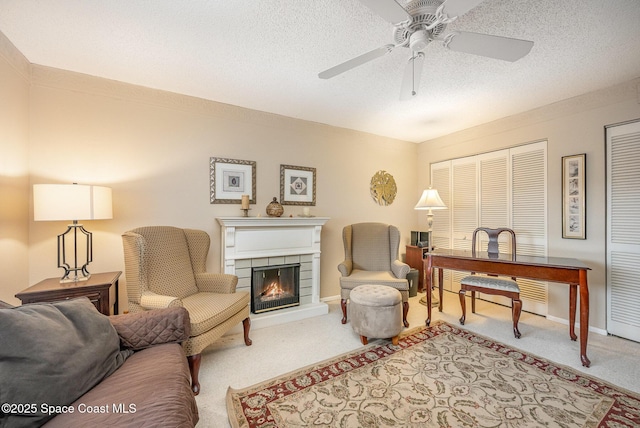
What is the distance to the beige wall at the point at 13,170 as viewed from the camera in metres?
1.88

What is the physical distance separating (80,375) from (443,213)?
178 inches

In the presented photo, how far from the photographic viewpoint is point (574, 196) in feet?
9.37

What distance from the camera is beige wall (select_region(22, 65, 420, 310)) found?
2.29 m

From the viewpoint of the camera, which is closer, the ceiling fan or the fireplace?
the ceiling fan

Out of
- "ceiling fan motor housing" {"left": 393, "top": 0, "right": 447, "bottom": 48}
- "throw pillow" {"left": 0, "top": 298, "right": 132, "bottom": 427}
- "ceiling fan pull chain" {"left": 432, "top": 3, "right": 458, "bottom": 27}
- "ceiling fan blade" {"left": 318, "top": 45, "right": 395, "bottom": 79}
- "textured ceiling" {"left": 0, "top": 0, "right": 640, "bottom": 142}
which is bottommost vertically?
"throw pillow" {"left": 0, "top": 298, "right": 132, "bottom": 427}

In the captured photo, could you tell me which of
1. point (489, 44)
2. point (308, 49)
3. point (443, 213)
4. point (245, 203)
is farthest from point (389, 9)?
point (443, 213)

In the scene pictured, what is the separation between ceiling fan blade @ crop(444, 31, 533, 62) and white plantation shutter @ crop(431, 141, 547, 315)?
2284 millimetres

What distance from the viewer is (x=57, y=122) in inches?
91.0

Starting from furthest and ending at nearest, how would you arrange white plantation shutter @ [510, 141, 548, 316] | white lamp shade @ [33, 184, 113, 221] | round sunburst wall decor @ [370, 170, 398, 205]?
round sunburst wall decor @ [370, 170, 398, 205] < white plantation shutter @ [510, 141, 548, 316] < white lamp shade @ [33, 184, 113, 221]

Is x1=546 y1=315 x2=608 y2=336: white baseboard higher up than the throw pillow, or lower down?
lower down

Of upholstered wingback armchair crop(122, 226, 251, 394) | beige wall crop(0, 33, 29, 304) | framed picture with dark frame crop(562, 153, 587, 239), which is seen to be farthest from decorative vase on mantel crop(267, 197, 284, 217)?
framed picture with dark frame crop(562, 153, 587, 239)

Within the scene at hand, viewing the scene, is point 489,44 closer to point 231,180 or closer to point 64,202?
point 231,180

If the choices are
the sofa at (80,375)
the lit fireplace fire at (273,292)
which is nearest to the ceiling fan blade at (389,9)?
the sofa at (80,375)

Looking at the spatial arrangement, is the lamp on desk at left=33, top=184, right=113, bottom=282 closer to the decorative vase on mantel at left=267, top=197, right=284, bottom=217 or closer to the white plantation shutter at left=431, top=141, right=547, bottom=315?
the decorative vase on mantel at left=267, top=197, right=284, bottom=217
